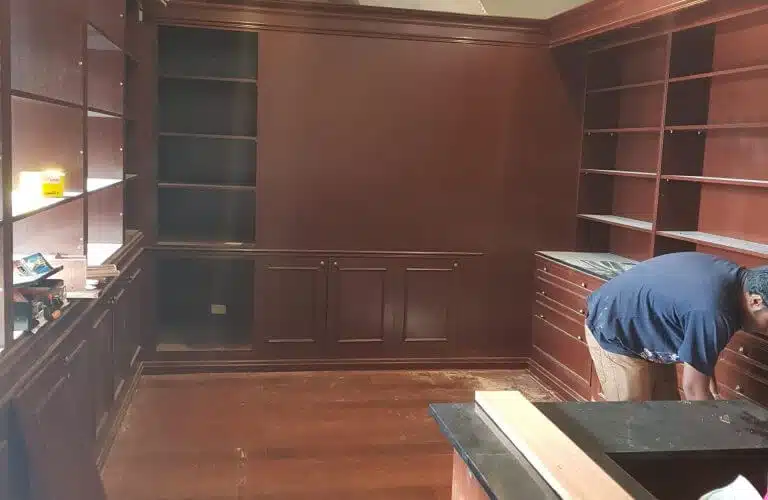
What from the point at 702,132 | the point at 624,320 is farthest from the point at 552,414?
the point at 702,132

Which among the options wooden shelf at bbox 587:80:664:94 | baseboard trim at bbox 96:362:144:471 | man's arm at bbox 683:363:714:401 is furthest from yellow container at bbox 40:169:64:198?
wooden shelf at bbox 587:80:664:94

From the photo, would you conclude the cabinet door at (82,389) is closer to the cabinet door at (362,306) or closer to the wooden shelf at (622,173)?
the cabinet door at (362,306)

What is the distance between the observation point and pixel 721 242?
12.2ft

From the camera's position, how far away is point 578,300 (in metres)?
4.48

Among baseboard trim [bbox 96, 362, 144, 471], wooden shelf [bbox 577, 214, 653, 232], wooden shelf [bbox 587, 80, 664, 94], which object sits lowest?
baseboard trim [bbox 96, 362, 144, 471]

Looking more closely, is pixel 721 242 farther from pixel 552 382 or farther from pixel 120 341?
pixel 120 341

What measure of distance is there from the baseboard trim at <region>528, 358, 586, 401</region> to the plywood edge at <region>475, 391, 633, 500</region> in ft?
8.66

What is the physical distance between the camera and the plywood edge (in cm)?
154

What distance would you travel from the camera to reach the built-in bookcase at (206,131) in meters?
4.99

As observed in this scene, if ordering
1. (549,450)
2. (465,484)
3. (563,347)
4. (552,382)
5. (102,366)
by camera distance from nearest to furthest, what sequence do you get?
1. (549,450)
2. (465,484)
3. (102,366)
4. (563,347)
5. (552,382)

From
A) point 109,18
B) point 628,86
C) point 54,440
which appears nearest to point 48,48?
point 109,18

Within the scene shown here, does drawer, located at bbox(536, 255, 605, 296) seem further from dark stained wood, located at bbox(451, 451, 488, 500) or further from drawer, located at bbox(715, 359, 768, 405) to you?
dark stained wood, located at bbox(451, 451, 488, 500)

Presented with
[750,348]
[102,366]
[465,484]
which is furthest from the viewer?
[102,366]

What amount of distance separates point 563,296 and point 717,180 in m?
1.29
